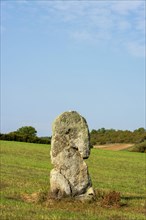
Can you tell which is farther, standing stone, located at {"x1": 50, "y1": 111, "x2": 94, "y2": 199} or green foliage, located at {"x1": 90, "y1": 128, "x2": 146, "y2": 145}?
green foliage, located at {"x1": 90, "y1": 128, "x2": 146, "y2": 145}

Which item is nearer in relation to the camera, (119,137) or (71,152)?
(71,152)

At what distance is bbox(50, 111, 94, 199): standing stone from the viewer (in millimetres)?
18984

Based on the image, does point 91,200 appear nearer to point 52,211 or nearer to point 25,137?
point 52,211

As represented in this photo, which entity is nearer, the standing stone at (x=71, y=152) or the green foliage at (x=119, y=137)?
the standing stone at (x=71, y=152)

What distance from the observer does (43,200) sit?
1834 cm

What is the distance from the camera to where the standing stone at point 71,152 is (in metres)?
19.0

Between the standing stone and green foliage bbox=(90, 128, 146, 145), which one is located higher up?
green foliage bbox=(90, 128, 146, 145)

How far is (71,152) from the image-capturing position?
62.9ft

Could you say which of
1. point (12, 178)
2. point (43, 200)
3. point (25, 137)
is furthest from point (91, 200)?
point (25, 137)

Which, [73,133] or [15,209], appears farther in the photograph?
[73,133]

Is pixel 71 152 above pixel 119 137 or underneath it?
underneath

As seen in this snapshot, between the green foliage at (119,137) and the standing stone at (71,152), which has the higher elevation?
the green foliage at (119,137)

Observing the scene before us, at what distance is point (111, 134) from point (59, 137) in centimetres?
9632

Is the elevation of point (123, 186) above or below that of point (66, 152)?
below
